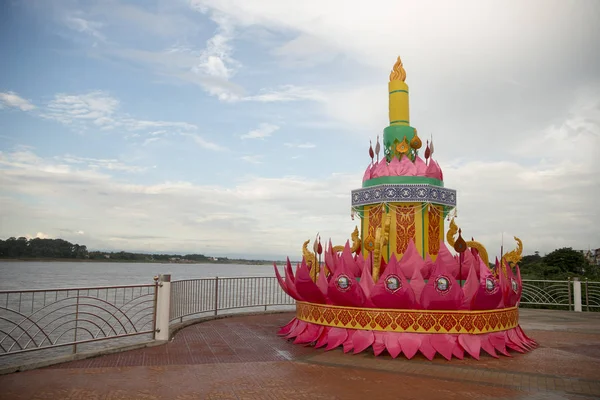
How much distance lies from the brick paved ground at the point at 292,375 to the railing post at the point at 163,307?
1.05 ft

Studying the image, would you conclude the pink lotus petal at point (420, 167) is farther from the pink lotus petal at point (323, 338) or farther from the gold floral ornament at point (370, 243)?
the pink lotus petal at point (323, 338)

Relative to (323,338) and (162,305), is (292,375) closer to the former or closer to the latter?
(323,338)

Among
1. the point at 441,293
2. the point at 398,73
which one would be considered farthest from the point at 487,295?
the point at 398,73

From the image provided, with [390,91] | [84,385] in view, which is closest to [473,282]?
[390,91]

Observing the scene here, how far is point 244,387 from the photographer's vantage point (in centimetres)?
604

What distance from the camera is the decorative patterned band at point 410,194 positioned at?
9.80 meters

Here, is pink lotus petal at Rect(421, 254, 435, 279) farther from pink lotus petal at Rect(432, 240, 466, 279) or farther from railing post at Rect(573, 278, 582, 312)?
railing post at Rect(573, 278, 582, 312)

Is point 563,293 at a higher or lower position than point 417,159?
lower

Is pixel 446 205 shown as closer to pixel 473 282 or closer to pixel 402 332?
pixel 473 282

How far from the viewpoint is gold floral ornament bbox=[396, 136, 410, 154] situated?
10359mm

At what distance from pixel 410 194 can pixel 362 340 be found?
3.29m

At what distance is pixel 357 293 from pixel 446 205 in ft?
10.4

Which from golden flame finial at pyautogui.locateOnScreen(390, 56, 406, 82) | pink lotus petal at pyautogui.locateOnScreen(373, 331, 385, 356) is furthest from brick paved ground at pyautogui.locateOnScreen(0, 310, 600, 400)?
golden flame finial at pyautogui.locateOnScreen(390, 56, 406, 82)

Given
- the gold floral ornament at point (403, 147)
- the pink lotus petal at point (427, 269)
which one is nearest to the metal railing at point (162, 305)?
the pink lotus petal at point (427, 269)
